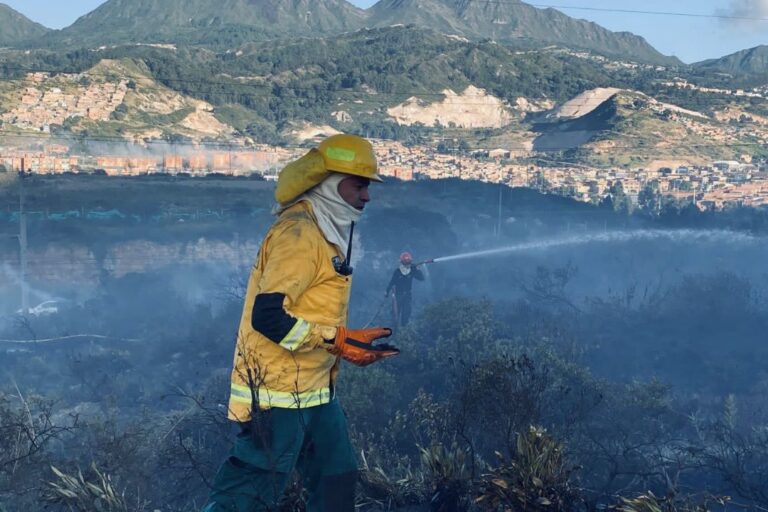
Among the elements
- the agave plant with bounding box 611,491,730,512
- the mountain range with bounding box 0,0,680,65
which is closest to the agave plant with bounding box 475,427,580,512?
the agave plant with bounding box 611,491,730,512

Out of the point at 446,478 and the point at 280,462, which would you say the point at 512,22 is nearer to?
the point at 446,478

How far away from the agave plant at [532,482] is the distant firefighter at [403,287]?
8.23 meters

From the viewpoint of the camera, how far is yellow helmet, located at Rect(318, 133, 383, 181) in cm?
304

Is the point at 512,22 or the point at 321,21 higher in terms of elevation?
the point at 512,22

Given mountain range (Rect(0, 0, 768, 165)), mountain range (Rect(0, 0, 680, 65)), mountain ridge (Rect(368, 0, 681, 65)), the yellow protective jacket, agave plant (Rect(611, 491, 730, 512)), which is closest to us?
the yellow protective jacket

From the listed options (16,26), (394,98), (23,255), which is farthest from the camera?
(16,26)

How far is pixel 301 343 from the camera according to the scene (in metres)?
2.82

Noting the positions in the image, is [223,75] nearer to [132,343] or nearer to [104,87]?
[104,87]

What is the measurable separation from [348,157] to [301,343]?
0.79 m

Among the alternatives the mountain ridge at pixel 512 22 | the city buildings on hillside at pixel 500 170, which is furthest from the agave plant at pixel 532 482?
the mountain ridge at pixel 512 22

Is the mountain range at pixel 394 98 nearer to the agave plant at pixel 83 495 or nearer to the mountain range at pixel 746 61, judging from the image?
the agave plant at pixel 83 495

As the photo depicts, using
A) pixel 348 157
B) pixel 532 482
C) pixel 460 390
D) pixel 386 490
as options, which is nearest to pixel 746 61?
pixel 460 390

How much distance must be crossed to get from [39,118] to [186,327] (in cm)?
3555

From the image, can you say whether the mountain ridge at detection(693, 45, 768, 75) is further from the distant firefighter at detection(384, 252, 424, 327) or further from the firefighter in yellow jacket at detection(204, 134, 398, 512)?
the firefighter in yellow jacket at detection(204, 134, 398, 512)
